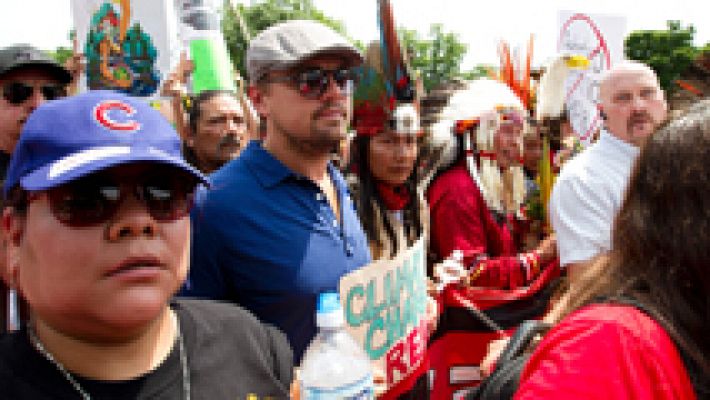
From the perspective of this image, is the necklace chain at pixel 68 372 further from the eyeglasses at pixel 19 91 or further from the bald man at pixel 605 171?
the bald man at pixel 605 171

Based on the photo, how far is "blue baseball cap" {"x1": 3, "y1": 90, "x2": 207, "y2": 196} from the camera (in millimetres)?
1077

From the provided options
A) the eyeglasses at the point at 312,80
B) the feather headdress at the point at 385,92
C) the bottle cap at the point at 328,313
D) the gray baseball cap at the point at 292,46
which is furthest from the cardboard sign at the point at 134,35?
the bottle cap at the point at 328,313

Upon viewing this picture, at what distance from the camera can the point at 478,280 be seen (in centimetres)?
328

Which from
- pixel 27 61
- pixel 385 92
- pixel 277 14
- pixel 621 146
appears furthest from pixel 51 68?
pixel 277 14

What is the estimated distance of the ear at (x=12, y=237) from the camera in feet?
3.74

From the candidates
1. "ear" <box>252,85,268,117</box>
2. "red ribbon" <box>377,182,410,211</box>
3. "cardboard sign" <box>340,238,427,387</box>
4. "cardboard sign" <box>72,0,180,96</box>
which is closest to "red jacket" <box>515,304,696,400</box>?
"cardboard sign" <box>340,238,427,387</box>

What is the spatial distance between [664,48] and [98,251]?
40.1 metres

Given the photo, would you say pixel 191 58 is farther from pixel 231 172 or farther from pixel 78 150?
pixel 78 150

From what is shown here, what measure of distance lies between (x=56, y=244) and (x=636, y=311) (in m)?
1.09

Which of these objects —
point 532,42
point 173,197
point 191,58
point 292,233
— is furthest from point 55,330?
point 532,42

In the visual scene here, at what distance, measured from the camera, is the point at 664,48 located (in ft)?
115

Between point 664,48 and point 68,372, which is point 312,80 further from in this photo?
point 664,48

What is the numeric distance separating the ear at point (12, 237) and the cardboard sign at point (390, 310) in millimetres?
1023

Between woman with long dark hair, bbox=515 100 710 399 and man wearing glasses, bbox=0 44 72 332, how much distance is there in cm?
245
